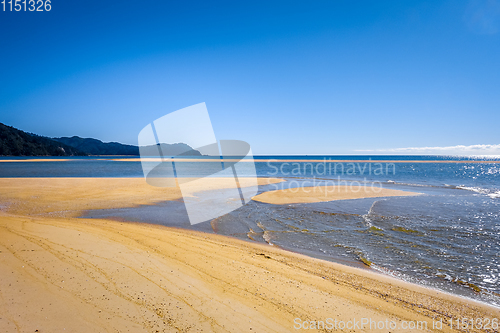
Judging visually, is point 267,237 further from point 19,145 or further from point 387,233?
point 19,145

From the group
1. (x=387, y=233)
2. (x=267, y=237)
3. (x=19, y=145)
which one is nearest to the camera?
(x=267, y=237)

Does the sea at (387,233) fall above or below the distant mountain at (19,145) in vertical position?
below

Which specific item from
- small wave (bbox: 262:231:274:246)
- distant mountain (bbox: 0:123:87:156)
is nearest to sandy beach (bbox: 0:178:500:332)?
small wave (bbox: 262:231:274:246)

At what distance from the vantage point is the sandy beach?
3309 mm

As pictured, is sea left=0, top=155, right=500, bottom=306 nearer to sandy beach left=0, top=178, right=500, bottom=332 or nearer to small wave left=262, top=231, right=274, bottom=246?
small wave left=262, top=231, right=274, bottom=246

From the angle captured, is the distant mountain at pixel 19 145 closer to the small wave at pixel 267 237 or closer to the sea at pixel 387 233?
the sea at pixel 387 233

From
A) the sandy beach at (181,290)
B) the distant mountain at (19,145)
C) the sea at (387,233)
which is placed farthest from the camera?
the distant mountain at (19,145)

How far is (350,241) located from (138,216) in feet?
31.3

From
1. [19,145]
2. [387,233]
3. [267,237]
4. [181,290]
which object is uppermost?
[19,145]

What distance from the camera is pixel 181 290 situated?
4105mm

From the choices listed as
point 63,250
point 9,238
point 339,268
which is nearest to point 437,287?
point 339,268

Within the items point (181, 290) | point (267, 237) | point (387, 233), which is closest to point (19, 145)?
point (267, 237)

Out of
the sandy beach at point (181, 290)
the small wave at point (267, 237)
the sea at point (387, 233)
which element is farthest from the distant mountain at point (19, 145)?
the small wave at point (267, 237)

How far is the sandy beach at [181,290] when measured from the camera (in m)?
3.31
